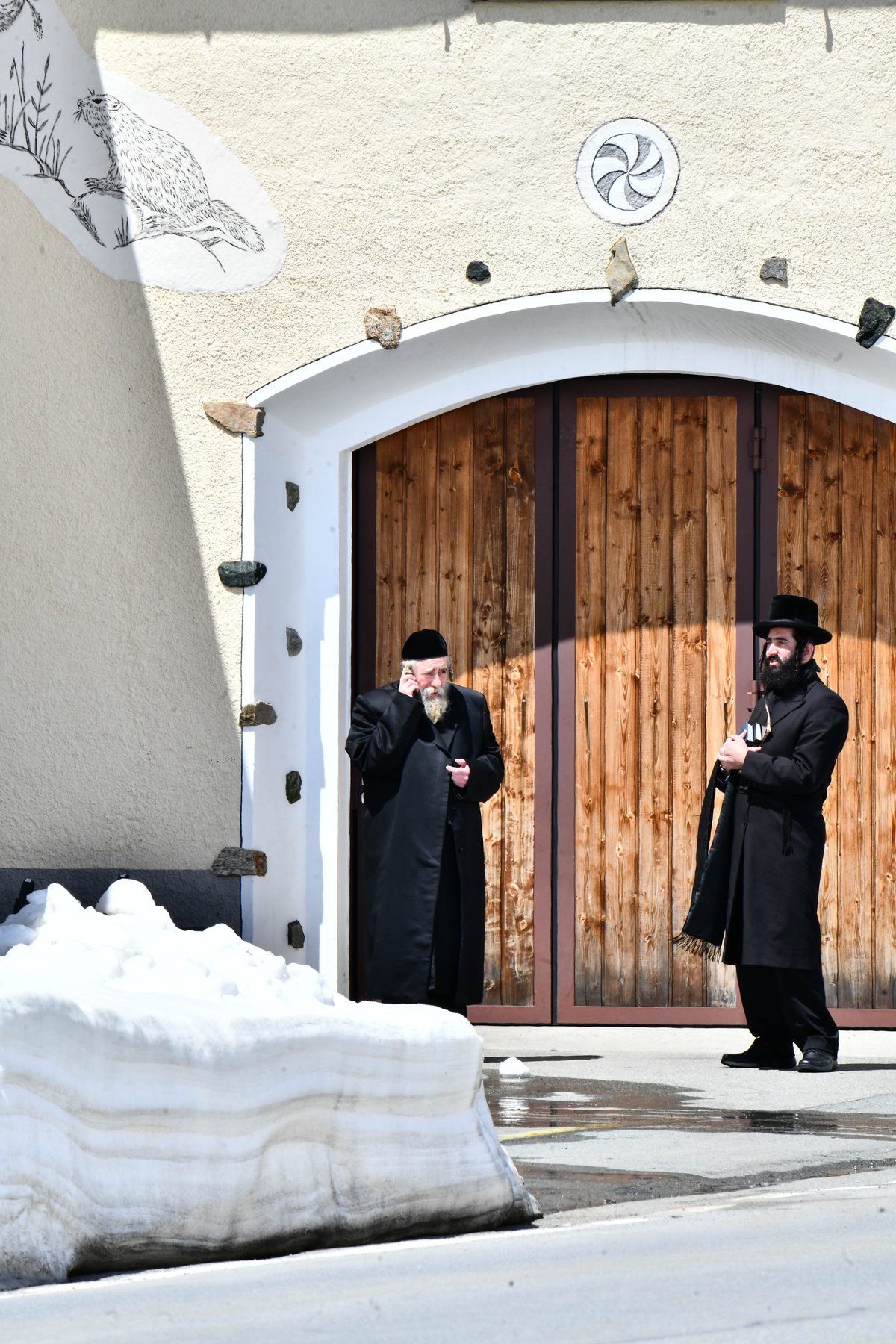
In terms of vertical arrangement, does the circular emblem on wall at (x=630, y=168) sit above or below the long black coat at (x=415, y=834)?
above

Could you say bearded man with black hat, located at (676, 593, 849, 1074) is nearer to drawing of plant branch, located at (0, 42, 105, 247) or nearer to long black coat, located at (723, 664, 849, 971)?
long black coat, located at (723, 664, 849, 971)

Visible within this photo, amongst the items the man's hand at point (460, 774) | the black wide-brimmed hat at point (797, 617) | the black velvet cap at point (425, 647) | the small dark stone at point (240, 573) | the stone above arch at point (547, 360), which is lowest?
the man's hand at point (460, 774)

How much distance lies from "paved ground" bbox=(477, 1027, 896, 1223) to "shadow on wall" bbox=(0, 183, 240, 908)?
5.65ft

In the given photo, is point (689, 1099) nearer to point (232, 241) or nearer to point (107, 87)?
point (232, 241)

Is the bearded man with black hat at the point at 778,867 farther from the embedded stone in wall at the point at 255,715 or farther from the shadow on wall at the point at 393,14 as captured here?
the shadow on wall at the point at 393,14

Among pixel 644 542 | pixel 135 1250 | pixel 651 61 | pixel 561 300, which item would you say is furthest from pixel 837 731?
pixel 135 1250

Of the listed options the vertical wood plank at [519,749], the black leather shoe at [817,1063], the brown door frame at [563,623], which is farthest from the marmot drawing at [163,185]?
the black leather shoe at [817,1063]

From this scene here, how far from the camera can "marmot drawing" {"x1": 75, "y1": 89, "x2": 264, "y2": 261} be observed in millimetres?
7465

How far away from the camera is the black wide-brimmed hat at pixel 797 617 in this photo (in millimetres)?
6680

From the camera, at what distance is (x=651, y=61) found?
7.39m

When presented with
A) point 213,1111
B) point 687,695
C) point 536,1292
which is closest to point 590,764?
point 687,695

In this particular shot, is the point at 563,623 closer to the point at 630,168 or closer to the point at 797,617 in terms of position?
the point at 797,617

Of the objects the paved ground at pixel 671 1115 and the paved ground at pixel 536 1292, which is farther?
the paved ground at pixel 671 1115

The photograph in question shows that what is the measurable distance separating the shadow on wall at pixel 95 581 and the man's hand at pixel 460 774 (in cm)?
115
